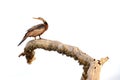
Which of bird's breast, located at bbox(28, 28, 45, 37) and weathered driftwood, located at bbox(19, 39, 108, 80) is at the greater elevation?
bird's breast, located at bbox(28, 28, 45, 37)

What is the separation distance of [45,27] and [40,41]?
3.37 feet

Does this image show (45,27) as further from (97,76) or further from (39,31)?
(97,76)

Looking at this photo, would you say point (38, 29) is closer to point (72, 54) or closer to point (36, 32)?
point (36, 32)

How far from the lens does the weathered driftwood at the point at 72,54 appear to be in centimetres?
1380

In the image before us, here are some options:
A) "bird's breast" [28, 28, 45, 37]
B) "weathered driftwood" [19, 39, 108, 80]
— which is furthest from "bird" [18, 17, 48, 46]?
"weathered driftwood" [19, 39, 108, 80]

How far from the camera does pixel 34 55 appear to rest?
19.3 metres

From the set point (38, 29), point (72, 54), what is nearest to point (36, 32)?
point (38, 29)

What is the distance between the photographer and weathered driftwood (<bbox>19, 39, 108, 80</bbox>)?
13.8 meters

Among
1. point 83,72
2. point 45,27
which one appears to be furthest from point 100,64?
point 45,27

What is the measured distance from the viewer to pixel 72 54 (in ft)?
52.0

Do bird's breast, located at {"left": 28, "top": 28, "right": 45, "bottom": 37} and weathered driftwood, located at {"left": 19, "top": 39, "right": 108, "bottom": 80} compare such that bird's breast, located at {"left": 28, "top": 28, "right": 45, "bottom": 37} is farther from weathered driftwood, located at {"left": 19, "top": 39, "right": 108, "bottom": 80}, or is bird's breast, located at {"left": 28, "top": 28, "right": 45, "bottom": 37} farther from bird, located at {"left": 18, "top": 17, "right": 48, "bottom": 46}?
weathered driftwood, located at {"left": 19, "top": 39, "right": 108, "bottom": 80}

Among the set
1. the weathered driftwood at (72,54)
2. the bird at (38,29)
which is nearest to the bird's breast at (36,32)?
the bird at (38,29)

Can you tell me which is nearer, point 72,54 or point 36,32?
point 72,54

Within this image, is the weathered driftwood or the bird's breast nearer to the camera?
the weathered driftwood
